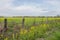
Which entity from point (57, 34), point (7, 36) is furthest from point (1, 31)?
point (57, 34)

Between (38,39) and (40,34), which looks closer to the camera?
(38,39)

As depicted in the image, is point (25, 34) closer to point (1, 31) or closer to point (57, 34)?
point (1, 31)

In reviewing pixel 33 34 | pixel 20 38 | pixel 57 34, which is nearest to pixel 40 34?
pixel 33 34

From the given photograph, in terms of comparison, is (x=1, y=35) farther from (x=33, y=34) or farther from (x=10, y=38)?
(x=33, y=34)

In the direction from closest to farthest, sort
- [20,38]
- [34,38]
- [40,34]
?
[20,38] < [34,38] < [40,34]

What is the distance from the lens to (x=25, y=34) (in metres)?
11.3

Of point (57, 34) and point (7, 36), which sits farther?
point (7, 36)

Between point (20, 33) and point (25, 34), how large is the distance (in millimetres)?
262

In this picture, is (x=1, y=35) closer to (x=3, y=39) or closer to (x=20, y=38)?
(x=3, y=39)

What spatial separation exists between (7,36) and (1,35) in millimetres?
354

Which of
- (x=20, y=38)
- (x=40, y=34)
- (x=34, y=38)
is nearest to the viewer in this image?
(x=20, y=38)

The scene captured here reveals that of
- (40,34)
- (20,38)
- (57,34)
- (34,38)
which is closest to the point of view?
(57,34)

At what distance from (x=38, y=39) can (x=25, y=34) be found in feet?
2.38

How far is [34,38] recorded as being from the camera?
11.4m
